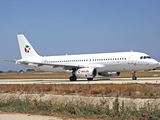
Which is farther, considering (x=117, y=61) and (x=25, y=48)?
(x=25, y=48)

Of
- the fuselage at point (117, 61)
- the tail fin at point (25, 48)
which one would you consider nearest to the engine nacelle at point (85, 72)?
the fuselage at point (117, 61)

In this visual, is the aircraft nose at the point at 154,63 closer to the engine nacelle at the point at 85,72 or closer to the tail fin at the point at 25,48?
the engine nacelle at the point at 85,72

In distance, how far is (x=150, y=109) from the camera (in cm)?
1097

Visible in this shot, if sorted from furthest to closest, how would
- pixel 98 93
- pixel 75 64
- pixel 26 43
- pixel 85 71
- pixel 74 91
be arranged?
pixel 26 43 → pixel 75 64 → pixel 85 71 → pixel 74 91 → pixel 98 93

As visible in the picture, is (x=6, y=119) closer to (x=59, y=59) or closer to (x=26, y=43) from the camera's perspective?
(x=59, y=59)

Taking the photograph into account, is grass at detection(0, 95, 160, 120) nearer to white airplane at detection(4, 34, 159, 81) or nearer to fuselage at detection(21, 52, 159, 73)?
white airplane at detection(4, 34, 159, 81)

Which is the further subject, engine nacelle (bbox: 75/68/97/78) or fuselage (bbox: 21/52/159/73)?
fuselage (bbox: 21/52/159/73)

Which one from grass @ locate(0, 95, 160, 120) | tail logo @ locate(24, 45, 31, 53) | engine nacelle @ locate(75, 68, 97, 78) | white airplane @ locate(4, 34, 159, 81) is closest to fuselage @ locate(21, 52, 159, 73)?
white airplane @ locate(4, 34, 159, 81)

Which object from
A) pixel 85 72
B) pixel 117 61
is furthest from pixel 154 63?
pixel 85 72

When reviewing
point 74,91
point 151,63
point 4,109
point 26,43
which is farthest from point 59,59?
point 4,109

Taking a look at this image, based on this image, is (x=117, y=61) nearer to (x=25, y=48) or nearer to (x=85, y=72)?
(x=85, y=72)

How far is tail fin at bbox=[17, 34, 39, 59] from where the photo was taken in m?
39.7

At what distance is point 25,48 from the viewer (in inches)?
1563

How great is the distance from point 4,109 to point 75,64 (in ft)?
74.7
